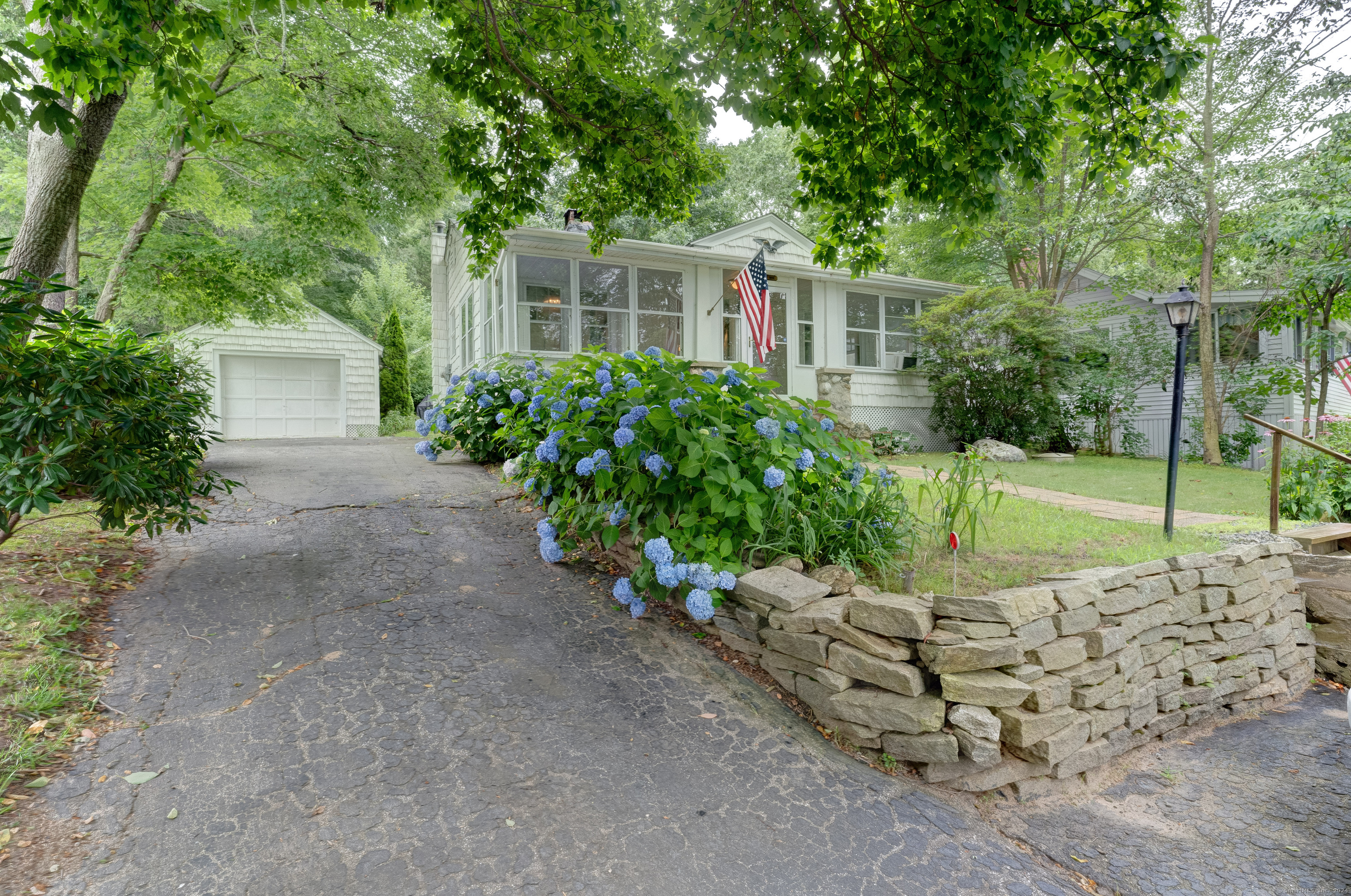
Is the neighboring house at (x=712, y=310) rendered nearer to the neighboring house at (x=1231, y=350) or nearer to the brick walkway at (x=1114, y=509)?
the neighboring house at (x=1231, y=350)

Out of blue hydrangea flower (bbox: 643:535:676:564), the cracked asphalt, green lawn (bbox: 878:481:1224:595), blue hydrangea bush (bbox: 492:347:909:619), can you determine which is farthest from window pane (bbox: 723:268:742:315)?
blue hydrangea flower (bbox: 643:535:676:564)

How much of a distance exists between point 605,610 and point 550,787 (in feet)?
4.52

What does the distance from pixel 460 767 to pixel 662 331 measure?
1015 cm

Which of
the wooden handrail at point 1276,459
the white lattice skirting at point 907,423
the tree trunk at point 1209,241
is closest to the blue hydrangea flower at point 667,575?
the wooden handrail at point 1276,459

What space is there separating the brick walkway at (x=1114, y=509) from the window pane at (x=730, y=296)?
616 centimetres

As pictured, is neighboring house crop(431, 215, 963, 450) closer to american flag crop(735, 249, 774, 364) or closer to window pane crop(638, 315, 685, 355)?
window pane crop(638, 315, 685, 355)

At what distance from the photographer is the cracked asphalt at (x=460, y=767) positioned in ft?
6.23

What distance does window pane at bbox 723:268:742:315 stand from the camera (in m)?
12.4

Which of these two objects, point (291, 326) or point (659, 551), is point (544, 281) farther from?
point (659, 551)

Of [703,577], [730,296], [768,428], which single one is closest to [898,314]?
[730,296]

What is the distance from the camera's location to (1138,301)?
1447 centimetres

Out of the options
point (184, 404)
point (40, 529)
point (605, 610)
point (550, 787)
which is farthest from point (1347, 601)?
point (40, 529)

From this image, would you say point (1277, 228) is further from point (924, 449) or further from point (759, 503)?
point (759, 503)

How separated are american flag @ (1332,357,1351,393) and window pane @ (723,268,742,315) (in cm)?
869
